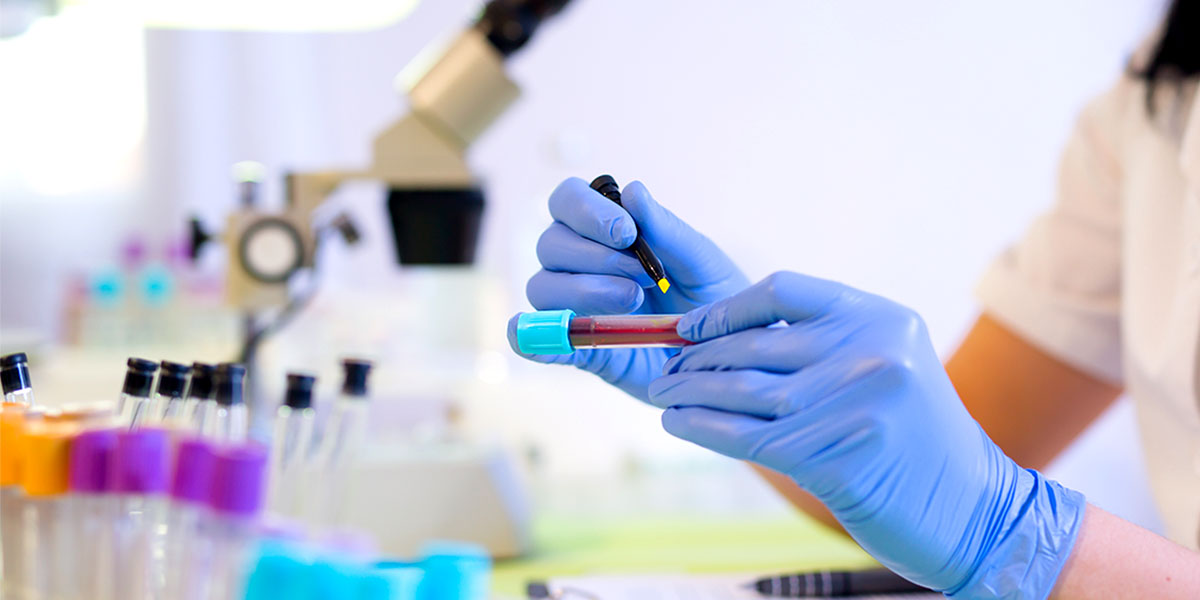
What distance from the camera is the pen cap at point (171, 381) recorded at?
0.51m

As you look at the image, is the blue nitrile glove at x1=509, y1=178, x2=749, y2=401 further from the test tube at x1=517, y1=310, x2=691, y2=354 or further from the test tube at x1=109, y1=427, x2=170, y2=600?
the test tube at x1=109, y1=427, x2=170, y2=600

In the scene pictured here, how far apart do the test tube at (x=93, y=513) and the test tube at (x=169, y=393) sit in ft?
0.25

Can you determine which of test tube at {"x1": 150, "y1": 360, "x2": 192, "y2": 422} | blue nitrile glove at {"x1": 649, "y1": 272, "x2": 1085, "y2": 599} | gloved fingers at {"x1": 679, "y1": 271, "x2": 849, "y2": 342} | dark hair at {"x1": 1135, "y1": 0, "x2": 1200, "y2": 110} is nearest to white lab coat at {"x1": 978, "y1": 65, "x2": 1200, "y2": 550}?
dark hair at {"x1": 1135, "y1": 0, "x2": 1200, "y2": 110}

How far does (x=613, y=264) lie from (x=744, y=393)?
14 cm

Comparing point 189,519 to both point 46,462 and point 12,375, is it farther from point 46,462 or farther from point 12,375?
point 12,375

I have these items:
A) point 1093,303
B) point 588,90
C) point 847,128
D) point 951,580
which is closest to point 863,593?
point 951,580

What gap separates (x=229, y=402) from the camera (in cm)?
49

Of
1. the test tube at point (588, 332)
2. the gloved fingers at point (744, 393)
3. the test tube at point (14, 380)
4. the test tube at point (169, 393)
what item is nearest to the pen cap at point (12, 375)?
the test tube at point (14, 380)

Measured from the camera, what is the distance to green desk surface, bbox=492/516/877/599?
931 mm

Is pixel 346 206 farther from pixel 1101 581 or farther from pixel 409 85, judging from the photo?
pixel 1101 581

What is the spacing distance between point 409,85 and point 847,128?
1188 mm

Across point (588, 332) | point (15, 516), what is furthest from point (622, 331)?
point (15, 516)

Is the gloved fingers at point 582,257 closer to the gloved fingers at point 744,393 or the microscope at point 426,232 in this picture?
the gloved fingers at point 744,393

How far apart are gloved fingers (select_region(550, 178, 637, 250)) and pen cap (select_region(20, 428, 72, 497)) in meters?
0.33
